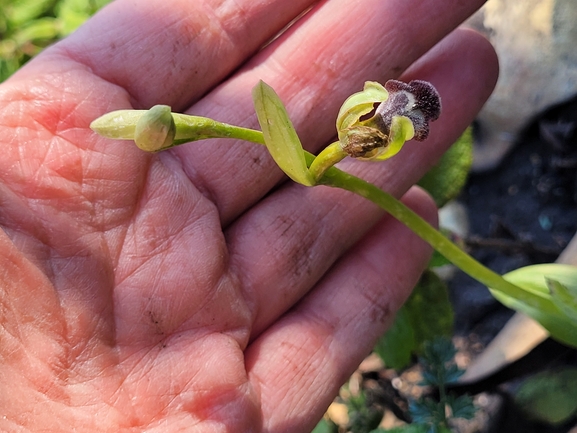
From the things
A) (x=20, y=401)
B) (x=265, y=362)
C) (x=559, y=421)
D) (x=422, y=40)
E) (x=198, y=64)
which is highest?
(x=198, y=64)

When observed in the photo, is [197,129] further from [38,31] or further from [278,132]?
[38,31]

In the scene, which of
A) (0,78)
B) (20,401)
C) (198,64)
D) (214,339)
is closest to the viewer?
(20,401)

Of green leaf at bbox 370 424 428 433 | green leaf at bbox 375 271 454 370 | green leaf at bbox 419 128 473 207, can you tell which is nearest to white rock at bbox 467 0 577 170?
green leaf at bbox 419 128 473 207

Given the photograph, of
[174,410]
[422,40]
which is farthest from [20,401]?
[422,40]

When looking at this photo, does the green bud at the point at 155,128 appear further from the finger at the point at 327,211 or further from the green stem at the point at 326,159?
the finger at the point at 327,211

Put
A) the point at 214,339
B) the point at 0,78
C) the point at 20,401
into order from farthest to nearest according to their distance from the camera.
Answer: the point at 0,78 < the point at 214,339 < the point at 20,401

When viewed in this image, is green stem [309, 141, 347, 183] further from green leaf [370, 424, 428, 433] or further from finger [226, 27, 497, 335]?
green leaf [370, 424, 428, 433]

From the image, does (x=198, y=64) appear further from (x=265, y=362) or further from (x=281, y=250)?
(x=265, y=362)
